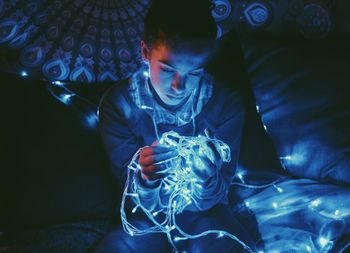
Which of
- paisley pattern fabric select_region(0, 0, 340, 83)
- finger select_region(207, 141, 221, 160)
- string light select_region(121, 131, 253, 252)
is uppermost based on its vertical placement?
paisley pattern fabric select_region(0, 0, 340, 83)

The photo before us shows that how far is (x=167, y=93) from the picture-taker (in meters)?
1.35

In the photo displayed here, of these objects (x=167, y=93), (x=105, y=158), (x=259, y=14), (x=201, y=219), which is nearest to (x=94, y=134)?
(x=105, y=158)

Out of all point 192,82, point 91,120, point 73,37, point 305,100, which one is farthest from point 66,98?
point 305,100

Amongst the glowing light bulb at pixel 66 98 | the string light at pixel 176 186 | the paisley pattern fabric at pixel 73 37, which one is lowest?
the string light at pixel 176 186

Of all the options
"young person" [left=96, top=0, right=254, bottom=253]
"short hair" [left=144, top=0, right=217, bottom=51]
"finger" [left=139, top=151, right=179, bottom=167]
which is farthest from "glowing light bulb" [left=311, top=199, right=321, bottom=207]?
"short hair" [left=144, top=0, right=217, bottom=51]

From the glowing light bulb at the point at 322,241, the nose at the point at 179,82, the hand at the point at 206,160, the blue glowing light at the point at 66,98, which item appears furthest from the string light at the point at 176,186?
the blue glowing light at the point at 66,98

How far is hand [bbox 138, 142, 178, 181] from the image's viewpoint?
1165 mm

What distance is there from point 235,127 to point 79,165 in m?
0.67

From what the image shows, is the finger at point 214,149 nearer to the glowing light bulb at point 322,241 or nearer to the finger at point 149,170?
the finger at point 149,170

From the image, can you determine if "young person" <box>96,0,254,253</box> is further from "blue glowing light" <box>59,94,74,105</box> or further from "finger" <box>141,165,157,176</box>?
"blue glowing light" <box>59,94,74,105</box>

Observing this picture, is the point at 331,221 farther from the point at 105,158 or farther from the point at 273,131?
the point at 105,158

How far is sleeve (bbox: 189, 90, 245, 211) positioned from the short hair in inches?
13.7

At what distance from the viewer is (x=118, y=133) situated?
147 cm

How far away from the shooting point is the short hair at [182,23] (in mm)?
1214
